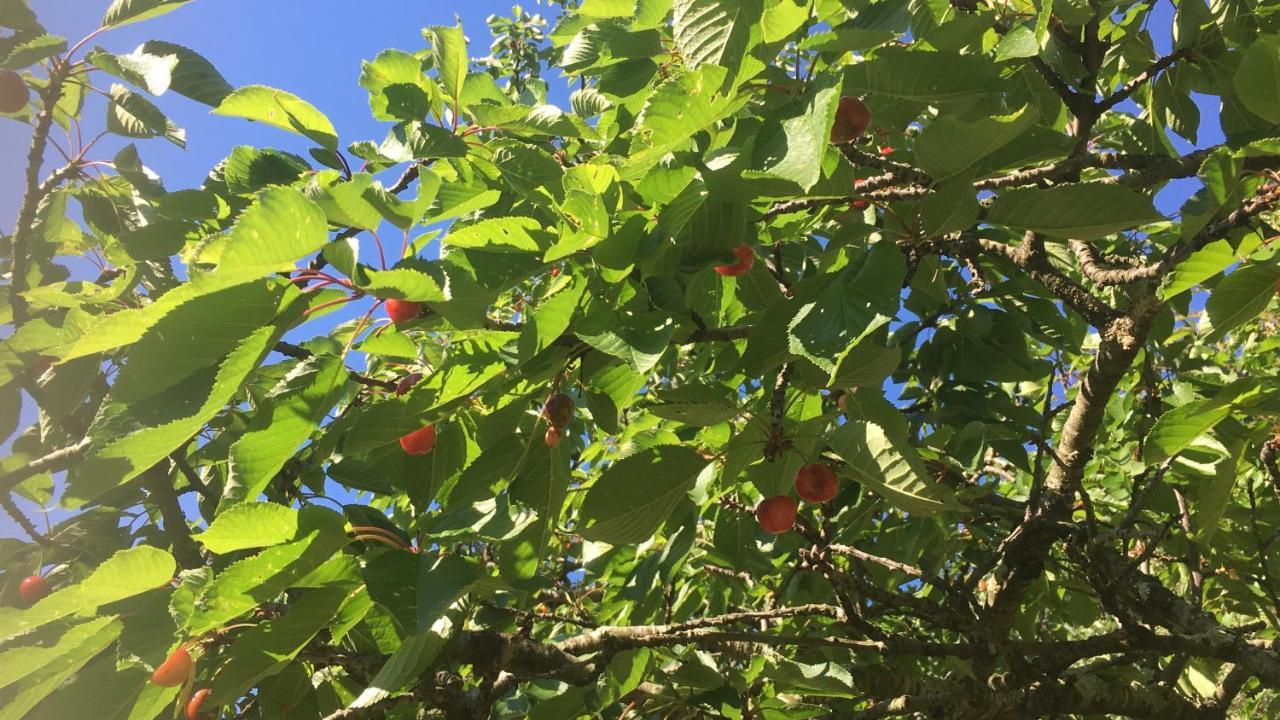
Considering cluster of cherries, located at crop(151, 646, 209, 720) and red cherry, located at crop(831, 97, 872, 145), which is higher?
red cherry, located at crop(831, 97, 872, 145)

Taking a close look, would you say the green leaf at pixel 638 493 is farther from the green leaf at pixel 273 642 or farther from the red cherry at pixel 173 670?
the red cherry at pixel 173 670

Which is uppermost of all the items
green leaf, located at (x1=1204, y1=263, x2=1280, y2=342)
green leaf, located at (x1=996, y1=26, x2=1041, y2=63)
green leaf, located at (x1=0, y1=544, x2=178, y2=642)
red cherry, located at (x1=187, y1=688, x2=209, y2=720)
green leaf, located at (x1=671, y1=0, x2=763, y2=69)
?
green leaf, located at (x1=996, y1=26, x2=1041, y2=63)

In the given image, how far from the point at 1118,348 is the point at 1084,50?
0.72 m

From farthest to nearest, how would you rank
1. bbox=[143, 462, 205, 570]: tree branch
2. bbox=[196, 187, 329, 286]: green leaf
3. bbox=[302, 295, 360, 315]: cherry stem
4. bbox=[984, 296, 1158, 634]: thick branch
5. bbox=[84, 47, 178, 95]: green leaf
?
bbox=[143, 462, 205, 570]: tree branch, bbox=[84, 47, 178, 95]: green leaf, bbox=[984, 296, 1158, 634]: thick branch, bbox=[302, 295, 360, 315]: cherry stem, bbox=[196, 187, 329, 286]: green leaf

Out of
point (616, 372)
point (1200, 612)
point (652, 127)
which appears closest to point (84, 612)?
point (616, 372)

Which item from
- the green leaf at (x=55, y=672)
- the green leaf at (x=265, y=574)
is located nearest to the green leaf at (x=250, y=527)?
Result: the green leaf at (x=265, y=574)

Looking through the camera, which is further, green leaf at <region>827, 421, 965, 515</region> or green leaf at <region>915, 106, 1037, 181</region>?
green leaf at <region>827, 421, 965, 515</region>

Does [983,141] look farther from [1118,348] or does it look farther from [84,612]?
[84,612]

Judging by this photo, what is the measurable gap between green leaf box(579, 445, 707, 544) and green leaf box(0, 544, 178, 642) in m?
0.74

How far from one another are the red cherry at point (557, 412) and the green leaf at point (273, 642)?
0.43 m

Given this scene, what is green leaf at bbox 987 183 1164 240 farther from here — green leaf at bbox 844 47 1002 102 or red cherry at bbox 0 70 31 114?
red cherry at bbox 0 70 31 114

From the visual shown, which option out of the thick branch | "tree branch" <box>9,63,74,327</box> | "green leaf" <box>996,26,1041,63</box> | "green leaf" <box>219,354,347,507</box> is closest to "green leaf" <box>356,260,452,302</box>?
"green leaf" <box>219,354,347,507</box>

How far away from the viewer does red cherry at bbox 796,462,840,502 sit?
1632 millimetres

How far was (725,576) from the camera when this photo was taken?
2631mm
